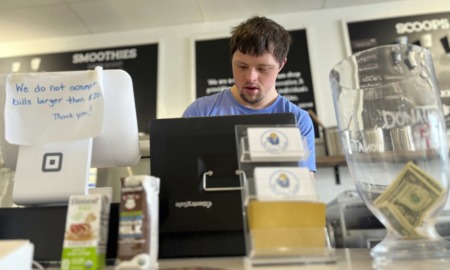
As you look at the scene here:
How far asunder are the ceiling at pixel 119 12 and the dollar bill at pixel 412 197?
2307 millimetres

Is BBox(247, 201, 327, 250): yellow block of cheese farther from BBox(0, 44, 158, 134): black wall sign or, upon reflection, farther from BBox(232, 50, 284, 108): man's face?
BBox(0, 44, 158, 134): black wall sign

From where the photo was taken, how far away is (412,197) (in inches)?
24.2

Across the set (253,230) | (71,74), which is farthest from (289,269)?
(71,74)

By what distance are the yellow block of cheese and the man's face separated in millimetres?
846

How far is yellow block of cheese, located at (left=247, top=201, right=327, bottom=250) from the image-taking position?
0.57 meters

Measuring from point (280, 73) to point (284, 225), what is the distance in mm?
2164

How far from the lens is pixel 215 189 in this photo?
30.3 inches

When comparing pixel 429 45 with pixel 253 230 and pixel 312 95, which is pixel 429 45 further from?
pixel 253 230

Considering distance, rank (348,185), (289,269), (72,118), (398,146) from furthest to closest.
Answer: (348,185) < (72,118) < (398,146) < (289,269)

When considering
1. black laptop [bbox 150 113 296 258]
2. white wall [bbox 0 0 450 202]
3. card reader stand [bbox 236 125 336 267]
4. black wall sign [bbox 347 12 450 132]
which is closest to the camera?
card reader stand [bbox 236 125 336 267]

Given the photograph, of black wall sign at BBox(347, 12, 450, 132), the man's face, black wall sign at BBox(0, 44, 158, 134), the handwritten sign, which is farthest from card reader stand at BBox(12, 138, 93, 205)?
black wall sign at BBox(347, 12, 450, 132)

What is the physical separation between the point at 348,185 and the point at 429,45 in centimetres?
119

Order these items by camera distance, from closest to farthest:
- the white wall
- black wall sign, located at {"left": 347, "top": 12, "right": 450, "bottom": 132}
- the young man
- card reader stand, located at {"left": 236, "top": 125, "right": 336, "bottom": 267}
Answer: card reader stand, located at {"left": 236, "top": 125, "right": 336, "bottom": 267}, the young man, black wall sign, located at {"left": 347, "top": 12, "right": 450, "bottom": 132}, the white wall

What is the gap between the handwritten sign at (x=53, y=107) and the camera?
0.80 meters
